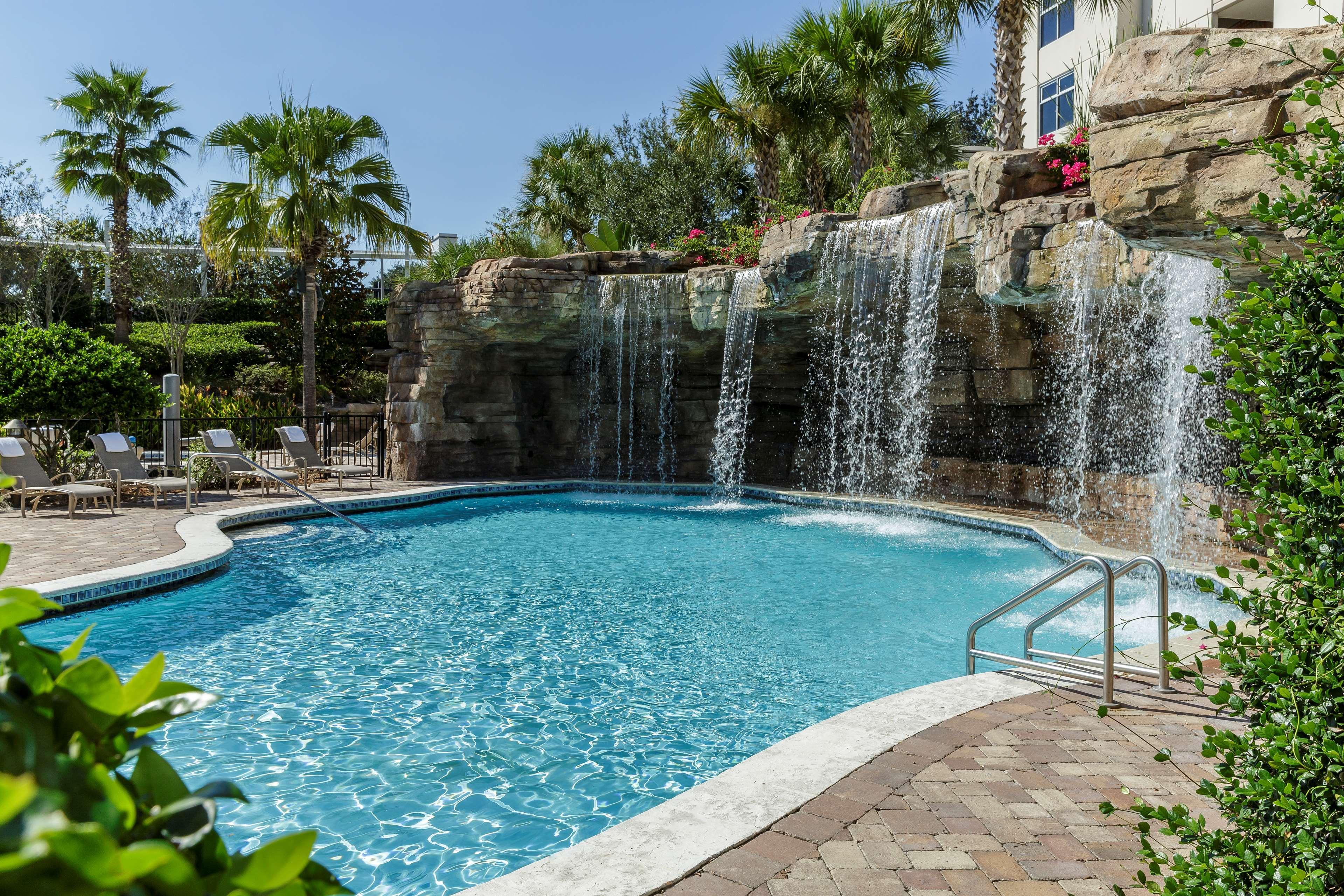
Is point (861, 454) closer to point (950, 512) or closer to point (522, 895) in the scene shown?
point (950, 512)

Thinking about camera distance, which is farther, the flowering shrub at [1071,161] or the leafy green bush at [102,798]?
the flowering shrub at [1071,161]

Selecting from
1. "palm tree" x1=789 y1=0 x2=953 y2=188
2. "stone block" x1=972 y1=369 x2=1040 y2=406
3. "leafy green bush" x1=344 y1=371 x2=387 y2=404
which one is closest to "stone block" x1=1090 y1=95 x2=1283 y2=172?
"stone block" x1=972 y1=369 x2=1040 y2=406

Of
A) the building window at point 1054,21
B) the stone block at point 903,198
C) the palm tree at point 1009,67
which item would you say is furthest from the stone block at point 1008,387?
the building window at point 1054,21

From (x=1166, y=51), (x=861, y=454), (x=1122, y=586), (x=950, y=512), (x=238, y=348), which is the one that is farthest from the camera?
(x=238, y=348)

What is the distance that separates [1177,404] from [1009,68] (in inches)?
283

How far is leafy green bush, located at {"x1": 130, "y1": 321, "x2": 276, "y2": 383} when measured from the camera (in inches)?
1093

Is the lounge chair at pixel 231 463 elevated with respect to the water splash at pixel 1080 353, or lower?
lower

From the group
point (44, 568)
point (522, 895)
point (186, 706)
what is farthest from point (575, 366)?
point (186, 706)

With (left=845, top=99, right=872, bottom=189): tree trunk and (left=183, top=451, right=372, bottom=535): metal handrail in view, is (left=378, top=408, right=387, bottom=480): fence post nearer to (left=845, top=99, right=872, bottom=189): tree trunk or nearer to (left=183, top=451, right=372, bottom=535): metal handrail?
(left=183, top=451, right=372, bottom=535): metal handrail

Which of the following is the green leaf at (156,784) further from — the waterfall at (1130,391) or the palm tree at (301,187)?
the palm tree at (301,187)

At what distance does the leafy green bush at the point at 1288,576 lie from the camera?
2.00m

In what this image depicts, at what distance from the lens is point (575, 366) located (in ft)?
66.6

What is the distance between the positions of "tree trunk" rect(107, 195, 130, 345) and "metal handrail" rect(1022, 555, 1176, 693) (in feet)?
92.3

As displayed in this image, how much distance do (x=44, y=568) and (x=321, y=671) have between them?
438 centimetres
